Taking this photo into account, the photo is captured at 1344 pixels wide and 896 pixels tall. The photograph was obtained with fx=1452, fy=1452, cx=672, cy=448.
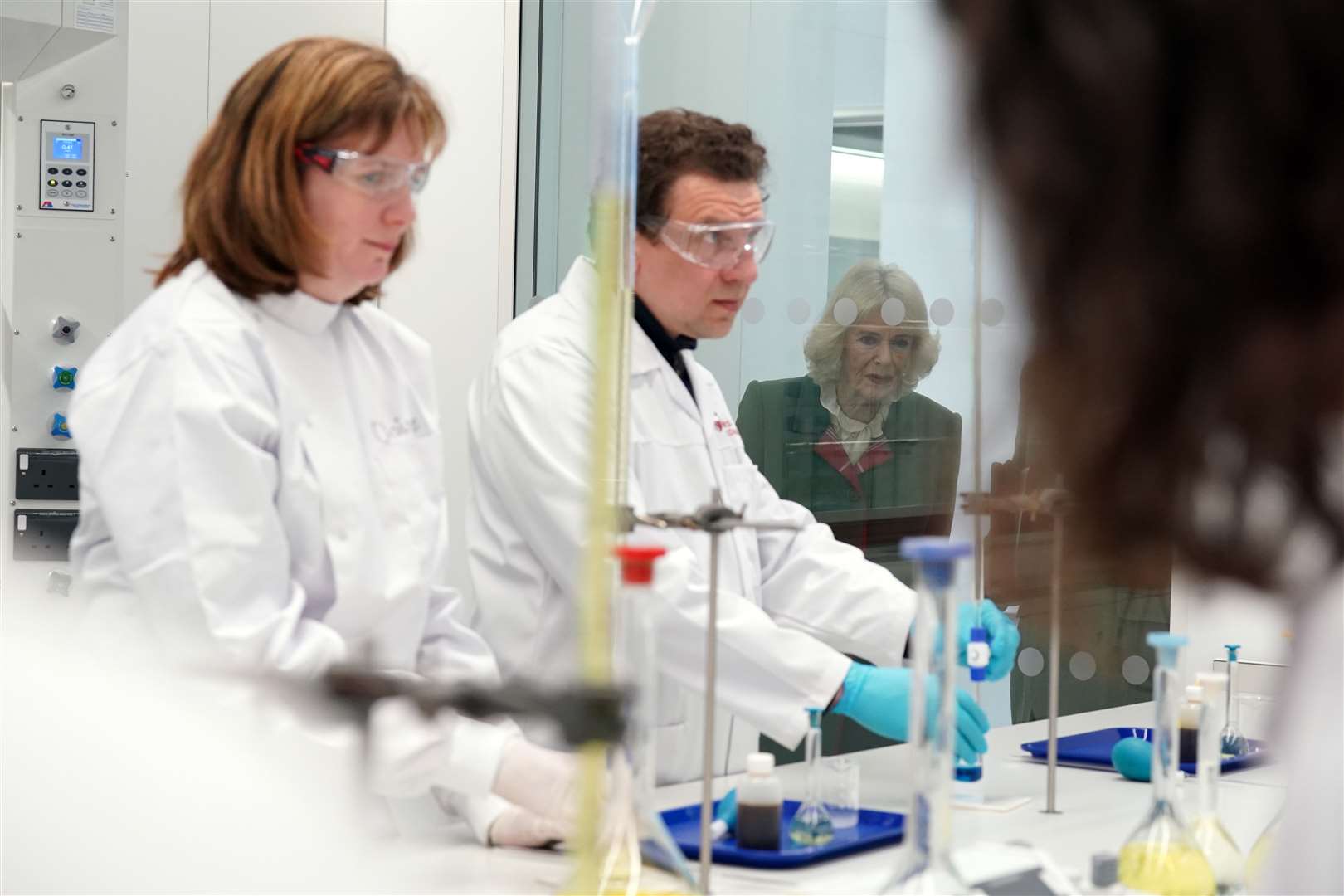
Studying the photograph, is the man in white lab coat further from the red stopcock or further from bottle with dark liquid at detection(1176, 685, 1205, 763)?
the red stopcock

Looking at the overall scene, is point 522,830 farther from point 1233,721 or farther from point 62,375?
point 62,375

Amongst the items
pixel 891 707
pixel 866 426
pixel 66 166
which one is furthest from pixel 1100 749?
pixel 66 166

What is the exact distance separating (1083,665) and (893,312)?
2.81 feet

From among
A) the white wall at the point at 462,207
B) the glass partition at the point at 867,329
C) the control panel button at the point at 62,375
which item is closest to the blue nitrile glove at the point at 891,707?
the glass partition at the point at 867,329

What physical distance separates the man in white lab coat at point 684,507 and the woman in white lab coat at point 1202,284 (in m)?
1.11

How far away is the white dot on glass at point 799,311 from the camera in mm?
3018

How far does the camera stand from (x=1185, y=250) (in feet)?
1.58

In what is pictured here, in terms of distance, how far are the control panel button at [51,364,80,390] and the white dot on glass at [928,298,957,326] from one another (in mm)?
1722

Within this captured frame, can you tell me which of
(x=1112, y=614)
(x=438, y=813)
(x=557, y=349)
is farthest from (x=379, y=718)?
(x=1112, y=614)

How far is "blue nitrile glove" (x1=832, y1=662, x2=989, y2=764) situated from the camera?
1720 mm

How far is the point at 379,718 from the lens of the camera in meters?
0.58


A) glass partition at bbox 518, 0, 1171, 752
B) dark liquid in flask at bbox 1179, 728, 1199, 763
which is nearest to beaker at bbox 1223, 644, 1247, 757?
dark liquid in flask at bbox 1179, 728, 1199, 763

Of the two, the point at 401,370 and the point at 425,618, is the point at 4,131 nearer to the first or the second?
the point at 401,370

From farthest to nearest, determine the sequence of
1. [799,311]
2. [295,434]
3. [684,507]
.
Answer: [799,311] < [684,507] < [295,434]
